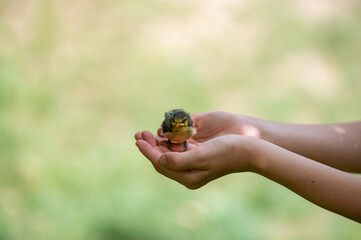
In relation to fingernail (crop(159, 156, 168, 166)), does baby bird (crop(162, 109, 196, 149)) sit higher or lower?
higher

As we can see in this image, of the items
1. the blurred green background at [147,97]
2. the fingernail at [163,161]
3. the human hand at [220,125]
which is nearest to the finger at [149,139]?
the fingernail at [163,161]

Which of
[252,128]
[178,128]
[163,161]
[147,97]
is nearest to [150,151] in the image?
[163,161]

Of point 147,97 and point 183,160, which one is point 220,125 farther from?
point 147,97

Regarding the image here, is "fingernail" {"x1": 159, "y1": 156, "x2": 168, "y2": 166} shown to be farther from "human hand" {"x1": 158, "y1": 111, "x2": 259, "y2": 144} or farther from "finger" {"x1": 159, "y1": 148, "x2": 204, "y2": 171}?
"human hand" {"x1": 158, "y1": 111, "x2": 259, "y2": 144}

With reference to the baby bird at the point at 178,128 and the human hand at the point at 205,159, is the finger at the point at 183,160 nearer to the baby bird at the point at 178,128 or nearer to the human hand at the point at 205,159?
the human hand at the point at 205,159

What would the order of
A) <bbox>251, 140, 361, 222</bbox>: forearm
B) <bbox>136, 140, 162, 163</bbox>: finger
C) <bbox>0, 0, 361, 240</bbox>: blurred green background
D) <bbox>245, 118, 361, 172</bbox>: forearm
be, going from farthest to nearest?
<bbox>0, 0, 361, 240</bbox>: blurred green background → <bbox>245, 118, 361, 172</bbox>: forearm → <bbox>136, 140, 162, 163</bbox>: finger → <bbox>251, 140, 361, 222</bbox>: forearm

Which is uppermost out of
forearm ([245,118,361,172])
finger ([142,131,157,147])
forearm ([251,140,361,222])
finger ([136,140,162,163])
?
forearm ([245,118,361,172])

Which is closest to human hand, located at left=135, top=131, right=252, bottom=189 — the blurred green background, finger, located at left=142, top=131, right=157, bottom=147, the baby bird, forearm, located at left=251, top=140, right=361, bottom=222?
forearm, located at left=251, top=140, right=361, bottom=222
